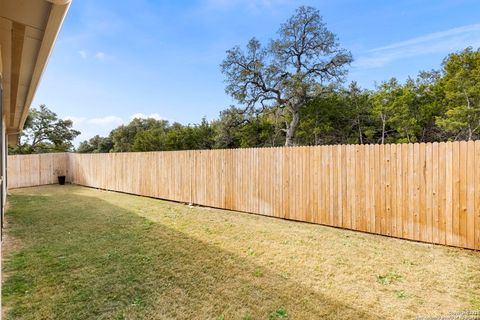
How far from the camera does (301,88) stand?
1925 centimetres

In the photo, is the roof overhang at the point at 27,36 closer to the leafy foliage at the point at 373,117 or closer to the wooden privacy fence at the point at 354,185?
the wooden privacy fence at the point at 354,185

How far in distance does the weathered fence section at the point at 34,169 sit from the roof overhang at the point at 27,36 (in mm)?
12724

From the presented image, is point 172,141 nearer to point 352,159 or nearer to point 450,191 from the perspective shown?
point 352,159

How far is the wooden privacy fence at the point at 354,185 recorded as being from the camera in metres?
4.34

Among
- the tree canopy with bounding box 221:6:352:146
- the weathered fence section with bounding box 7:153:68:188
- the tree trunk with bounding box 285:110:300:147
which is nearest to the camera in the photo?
the weathered fence section with bounding box 7:153:68:188

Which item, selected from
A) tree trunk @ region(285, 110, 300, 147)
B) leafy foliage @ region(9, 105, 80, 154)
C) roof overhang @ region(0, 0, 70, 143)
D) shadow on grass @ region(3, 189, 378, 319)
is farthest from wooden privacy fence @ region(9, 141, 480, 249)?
Answer: leafy foliage @ region(9, 105, 80, 154)

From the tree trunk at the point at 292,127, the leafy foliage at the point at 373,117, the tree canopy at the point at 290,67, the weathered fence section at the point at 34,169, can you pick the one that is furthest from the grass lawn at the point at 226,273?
the tree canopy at the point at 290,67

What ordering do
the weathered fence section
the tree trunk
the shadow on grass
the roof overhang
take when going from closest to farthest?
1. the roof overhang
2. the shadow on grass
3. the weathered fence section
4. the tree trunk

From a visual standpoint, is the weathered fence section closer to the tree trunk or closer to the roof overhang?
the roof overhang

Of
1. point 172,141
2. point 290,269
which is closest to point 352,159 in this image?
point 290,269

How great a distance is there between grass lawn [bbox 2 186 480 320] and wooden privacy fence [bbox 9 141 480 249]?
0.36 m

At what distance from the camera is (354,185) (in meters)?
5.49

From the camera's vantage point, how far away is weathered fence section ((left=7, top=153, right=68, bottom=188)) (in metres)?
13.4

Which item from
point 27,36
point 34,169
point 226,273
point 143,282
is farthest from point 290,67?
point 27,36
